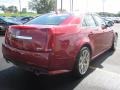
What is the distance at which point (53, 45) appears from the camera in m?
4.43

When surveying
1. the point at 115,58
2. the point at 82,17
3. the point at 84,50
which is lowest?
the point at 115,58

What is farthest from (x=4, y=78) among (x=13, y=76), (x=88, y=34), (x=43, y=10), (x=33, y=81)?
(x=43, y=10)

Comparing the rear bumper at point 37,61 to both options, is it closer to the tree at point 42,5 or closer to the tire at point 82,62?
the tire at point 82,62

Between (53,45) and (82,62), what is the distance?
4.03ft

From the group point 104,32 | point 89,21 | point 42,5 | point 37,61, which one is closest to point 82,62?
point 89,21

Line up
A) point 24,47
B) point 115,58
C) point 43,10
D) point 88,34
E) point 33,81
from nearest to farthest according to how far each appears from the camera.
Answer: point 24,47 → point 33,81 → point 88,34 → point 115,58 → point 43,10

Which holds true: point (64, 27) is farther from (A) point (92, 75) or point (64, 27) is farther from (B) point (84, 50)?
(A) point (92, 75)

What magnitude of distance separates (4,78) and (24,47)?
0.97 m

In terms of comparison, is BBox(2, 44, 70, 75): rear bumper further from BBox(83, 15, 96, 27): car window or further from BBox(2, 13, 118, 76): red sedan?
BBox(83, 15, 96, 27): car window

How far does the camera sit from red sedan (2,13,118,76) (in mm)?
4461

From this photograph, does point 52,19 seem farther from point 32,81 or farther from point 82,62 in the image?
point 32,81

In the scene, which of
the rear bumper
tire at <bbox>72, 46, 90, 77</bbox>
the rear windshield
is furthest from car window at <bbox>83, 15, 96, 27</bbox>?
the rear bumper

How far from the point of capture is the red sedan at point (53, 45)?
176 inches

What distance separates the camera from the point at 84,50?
536cm
